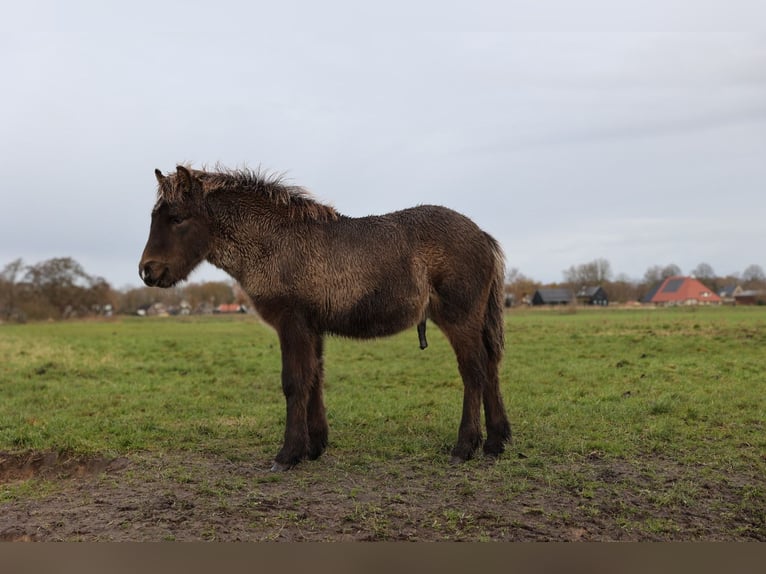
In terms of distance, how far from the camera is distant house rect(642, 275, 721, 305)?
298 ft

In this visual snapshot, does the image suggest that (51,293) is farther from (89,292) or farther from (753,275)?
(753,275)

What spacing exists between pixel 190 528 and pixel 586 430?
5.86 metres

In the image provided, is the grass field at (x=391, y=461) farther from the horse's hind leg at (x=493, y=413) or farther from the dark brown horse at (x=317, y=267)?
the dark brown horse at (x=317, y=267)

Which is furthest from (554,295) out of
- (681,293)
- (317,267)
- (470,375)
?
(317,267)

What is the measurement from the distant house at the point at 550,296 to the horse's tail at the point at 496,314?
3547 inches

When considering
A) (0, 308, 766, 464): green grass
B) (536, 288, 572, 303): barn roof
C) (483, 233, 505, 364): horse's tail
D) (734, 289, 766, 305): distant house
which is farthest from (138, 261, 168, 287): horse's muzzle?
(536, 288, 572, 303): barn roof

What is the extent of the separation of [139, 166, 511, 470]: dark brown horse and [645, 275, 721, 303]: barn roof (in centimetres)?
9374

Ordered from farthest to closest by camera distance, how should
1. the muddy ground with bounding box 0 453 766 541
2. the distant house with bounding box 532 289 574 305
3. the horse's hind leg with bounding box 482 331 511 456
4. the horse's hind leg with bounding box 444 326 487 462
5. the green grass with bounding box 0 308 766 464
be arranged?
the distant house with bounding box 532 289 574 305
the green grass with bounding box 0 308 766 464
the horse's hind leg with bounding box 482 331 511 456
the horse's hind leg with bounding box 444 326 487 462
the muddy ground with bounding box 0 453 766 541

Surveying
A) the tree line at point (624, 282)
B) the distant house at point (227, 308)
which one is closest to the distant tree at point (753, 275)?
the tree line at point (624, 282)

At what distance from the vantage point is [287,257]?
7.05 m

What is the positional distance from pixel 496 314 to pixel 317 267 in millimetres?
2541

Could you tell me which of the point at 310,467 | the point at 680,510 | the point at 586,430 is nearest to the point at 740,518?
the point at 680,510

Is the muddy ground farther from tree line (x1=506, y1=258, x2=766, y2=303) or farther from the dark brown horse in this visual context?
tree line (x1=506, y1=258, x2=766, y2=303)

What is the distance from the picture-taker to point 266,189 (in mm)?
7457
